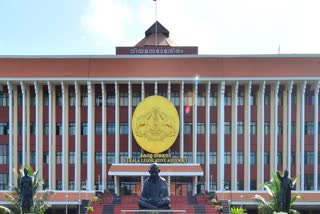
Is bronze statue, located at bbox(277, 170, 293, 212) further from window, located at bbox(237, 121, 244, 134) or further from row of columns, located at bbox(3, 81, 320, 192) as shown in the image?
window, located at bbox(237, 121, 244, 134)

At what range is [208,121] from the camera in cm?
3953

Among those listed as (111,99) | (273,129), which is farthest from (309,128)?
(111,99)

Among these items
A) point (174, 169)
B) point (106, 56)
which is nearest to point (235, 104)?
point (174, 169)

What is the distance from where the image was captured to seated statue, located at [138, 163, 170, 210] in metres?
21.3

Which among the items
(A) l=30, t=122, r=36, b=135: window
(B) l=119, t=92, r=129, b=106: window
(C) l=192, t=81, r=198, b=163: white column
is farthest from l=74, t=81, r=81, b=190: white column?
(C) l=192, t=81, r=198, b=163: white column

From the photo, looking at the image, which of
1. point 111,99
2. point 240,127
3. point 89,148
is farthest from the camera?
point 111,99

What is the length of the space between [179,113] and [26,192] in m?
16.9

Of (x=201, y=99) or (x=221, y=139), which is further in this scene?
(x=201, y=99)

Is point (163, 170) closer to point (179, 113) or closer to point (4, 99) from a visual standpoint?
point (179, 113)

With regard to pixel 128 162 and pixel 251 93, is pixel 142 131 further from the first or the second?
pixel 251 93

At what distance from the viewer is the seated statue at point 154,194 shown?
2128 cm

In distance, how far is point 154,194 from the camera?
70.5 feet

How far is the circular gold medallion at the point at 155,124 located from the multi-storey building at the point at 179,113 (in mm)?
971

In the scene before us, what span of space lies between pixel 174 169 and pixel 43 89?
12.4 metres
